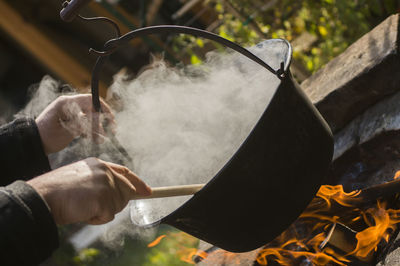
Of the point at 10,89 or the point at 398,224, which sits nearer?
the point at 398,224

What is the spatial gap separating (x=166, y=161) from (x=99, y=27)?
503 cm

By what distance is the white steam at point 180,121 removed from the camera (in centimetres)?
234

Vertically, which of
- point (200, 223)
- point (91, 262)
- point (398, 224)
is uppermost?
point (200, 223)

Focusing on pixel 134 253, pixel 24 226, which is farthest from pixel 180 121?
pixel 134 253

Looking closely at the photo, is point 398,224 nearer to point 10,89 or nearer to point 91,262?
point 91,262

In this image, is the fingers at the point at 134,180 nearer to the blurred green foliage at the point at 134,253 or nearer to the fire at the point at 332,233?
the fire at the point at 332,233

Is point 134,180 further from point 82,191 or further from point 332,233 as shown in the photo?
point 332,233

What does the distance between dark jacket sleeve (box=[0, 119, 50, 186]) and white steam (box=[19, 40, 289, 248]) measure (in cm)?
27

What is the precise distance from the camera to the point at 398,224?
75.2 inches

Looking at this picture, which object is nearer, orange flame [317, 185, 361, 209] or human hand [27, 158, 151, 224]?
human hand [27, 158, 151, 224]

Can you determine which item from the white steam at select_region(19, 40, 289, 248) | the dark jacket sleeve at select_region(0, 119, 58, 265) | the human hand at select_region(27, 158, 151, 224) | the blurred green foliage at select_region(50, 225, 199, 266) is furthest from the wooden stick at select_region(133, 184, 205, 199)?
the blurred green foliage at select_region(50, 225, 199, 266)

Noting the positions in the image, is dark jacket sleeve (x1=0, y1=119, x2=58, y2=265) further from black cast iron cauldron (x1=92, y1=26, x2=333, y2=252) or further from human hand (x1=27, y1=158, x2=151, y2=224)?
black cast iron cauldron (x1=92, y1=26, x2=333, y2=252)

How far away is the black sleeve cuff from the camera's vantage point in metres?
1.26

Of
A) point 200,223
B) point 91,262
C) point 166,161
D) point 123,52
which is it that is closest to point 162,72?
point 166,161
